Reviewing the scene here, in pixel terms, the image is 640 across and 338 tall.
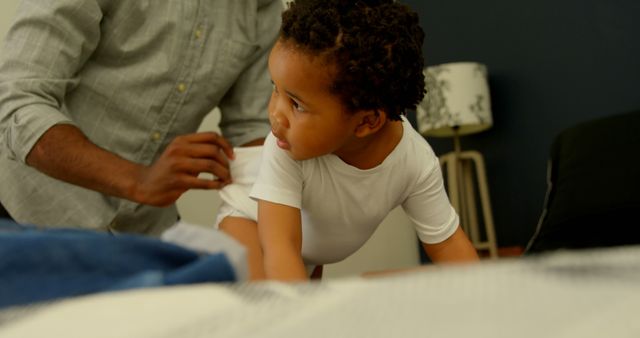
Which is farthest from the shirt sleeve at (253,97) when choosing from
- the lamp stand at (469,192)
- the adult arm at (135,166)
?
the lamp stand at (469,192)

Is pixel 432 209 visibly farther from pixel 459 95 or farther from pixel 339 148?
pixel 459 95

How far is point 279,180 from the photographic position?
1104 millimetres

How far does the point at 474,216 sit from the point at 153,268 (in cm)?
276

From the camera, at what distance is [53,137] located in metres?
1.31

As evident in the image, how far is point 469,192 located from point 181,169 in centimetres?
199

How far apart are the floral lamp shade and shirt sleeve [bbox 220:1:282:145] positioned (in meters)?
1.28

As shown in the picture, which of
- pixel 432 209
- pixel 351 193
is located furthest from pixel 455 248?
pixel 351 193

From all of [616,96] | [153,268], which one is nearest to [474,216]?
[616,96]

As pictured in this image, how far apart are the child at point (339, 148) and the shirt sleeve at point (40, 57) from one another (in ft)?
1.37

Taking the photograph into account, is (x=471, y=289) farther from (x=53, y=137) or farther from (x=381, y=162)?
(x=53, y=137)

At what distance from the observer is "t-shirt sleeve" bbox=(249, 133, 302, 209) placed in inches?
43.1

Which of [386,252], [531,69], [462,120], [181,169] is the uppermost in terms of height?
[181,169]

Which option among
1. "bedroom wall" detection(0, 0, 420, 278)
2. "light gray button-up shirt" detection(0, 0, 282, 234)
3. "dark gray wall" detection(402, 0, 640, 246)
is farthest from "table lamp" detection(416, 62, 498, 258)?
"light gray button-up shirt" detection(0, 0, 282, 234)

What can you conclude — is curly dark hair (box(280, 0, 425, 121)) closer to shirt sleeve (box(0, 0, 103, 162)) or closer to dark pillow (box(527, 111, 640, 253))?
shirt sleeve (box(0, 0, 103, 162))
